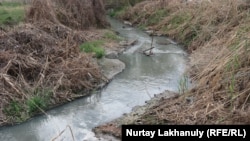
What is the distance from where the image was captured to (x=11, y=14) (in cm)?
1573

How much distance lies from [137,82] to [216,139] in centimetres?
548

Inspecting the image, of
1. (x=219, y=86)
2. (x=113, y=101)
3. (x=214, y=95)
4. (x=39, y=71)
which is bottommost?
(x=113, y=101)

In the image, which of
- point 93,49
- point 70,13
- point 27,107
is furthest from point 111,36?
point 27,107

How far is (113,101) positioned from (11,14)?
8072mm

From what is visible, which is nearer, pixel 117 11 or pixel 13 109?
pixel 13 109

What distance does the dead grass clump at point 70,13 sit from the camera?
14328 millimetres

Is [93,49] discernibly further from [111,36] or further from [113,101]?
[113,101]

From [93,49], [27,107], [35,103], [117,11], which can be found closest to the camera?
[27,107]

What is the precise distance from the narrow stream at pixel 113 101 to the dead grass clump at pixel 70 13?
2861mm

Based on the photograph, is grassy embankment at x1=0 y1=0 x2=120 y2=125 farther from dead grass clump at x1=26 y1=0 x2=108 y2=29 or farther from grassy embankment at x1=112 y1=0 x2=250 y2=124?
grassy embankment at x1=112 y1=0 x2=250 y2=124

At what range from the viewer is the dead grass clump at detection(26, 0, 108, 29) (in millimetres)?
14328

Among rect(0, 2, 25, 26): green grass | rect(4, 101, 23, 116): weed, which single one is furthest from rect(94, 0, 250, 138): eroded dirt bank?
rect(0, 2, 25, 26): green grass

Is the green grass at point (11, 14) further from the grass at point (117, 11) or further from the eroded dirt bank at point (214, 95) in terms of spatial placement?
the eroded dirt bank at point (214, 95)

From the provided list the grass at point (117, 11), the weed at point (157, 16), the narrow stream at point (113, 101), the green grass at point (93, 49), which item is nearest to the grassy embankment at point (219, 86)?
the narrow stream at point (113, 101)
